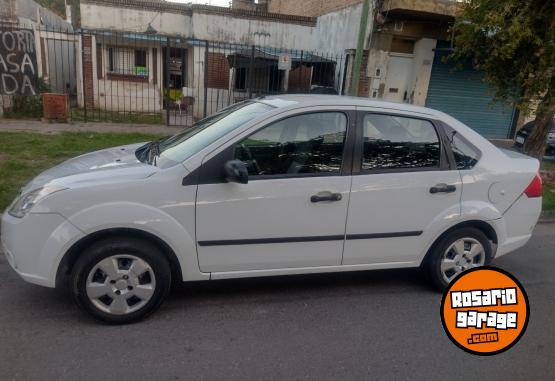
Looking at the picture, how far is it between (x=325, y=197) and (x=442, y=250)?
4.12 feet

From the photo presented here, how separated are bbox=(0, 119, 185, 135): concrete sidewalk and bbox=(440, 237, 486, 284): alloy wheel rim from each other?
8352 millimetres

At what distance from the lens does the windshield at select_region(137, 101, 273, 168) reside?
138 inches

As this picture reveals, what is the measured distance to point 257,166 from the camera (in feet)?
11.3

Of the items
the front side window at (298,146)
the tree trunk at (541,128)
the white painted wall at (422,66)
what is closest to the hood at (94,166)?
the front side window at (298,146)

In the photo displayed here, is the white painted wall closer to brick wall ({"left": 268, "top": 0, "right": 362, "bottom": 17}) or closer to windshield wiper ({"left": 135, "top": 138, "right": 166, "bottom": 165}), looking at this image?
brick wall ({"left": 268, "top": 0, "right": 362, "bottom": 17})

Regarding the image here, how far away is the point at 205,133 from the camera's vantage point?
379cm

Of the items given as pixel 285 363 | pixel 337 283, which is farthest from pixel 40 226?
pixel 337 283

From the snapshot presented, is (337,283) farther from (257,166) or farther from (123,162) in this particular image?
(123,162)

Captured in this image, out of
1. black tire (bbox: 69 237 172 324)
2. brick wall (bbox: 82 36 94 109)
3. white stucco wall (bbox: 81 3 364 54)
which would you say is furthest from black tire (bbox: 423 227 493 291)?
brick wall (bbox: 82 36 94 109)

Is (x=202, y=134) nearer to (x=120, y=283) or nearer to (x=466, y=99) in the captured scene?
(x=120, y=283)

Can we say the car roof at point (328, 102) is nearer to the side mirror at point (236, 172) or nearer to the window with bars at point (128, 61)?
the side mirror at point (236, 172)

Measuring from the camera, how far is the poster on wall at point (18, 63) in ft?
36.4

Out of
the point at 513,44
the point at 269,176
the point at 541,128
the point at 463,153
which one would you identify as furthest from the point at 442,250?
the point at 541,128

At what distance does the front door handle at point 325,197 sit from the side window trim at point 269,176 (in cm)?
16
